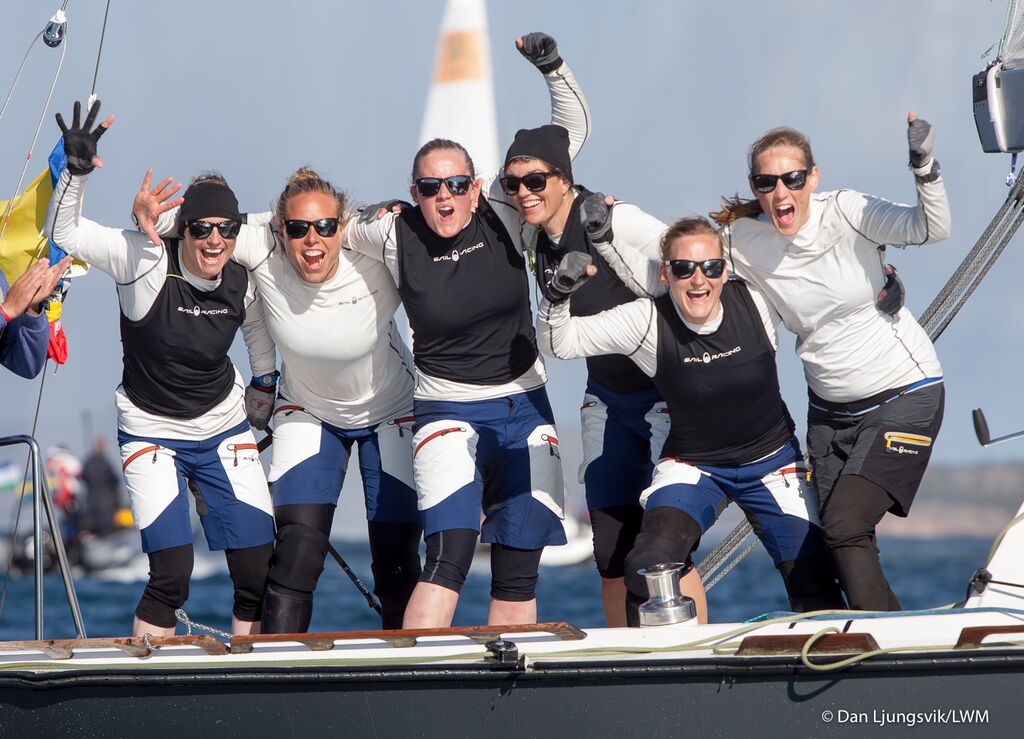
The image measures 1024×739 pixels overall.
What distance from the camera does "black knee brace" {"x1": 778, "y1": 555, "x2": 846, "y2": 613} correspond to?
450 centimetres

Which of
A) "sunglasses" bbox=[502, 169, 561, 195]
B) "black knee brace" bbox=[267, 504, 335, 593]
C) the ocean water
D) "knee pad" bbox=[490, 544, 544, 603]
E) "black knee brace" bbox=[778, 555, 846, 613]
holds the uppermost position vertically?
the ocean water

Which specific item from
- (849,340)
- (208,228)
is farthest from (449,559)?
(849,340)

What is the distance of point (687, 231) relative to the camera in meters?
4.39

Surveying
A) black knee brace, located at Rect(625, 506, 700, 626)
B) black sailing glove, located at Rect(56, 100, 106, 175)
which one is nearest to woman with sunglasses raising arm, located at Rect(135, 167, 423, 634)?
black sailing glove, located at Rect(56, 100, 106, 175)

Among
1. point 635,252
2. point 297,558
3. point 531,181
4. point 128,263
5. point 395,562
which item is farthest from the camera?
point 395,562

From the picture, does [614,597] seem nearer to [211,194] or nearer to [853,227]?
[853,227]

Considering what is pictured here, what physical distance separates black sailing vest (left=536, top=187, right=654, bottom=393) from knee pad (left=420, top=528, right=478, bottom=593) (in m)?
0.77

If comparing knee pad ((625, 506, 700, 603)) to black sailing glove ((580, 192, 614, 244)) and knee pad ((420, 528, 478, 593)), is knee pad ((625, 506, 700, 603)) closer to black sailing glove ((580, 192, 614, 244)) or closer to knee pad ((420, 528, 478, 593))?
knee pad ((420, 528, 478, 593))

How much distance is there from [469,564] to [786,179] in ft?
5.51

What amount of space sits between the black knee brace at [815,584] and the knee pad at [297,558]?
167 cm

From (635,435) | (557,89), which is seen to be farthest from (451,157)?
(635,435)

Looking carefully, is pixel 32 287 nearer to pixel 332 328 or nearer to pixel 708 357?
pixel 332 328

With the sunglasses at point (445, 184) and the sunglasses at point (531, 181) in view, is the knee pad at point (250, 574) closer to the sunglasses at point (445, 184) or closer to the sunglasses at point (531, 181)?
the sunglasses at point (445, 184)

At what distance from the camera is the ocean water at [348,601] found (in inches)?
848
